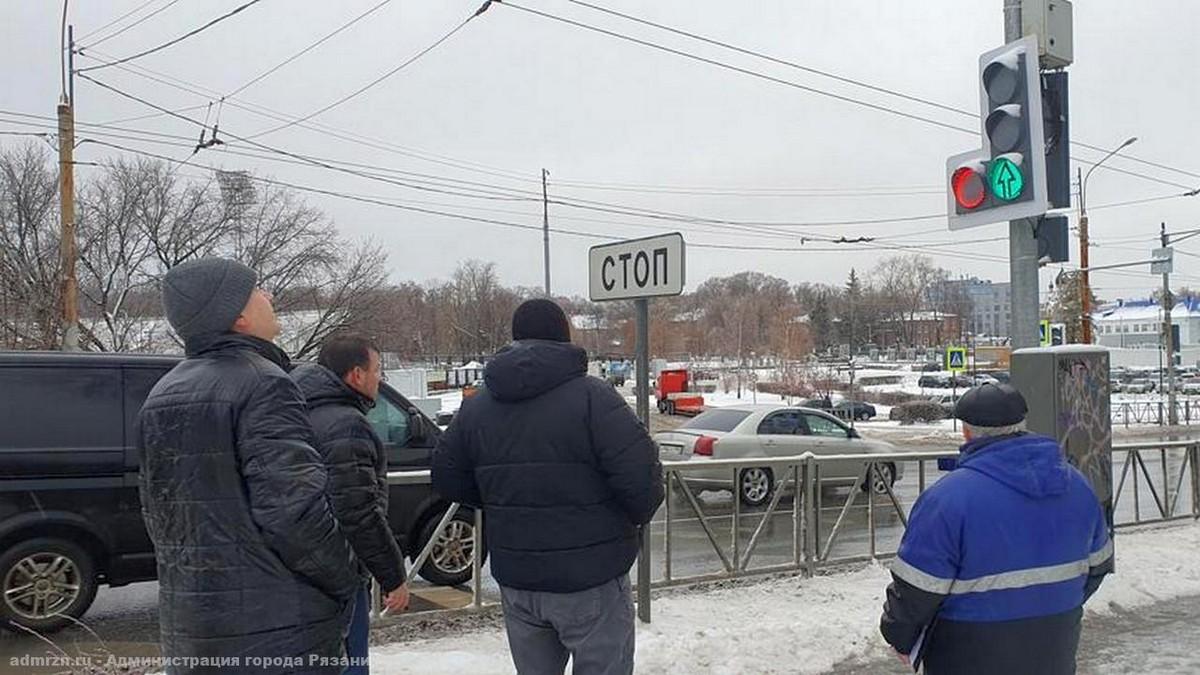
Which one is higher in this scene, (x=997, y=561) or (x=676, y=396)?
(x=997, y=561)

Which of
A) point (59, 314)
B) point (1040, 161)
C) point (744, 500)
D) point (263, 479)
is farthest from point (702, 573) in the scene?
point (59, 314)

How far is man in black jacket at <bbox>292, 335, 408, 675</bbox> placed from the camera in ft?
11.0

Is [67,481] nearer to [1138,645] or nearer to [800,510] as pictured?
[800,510]

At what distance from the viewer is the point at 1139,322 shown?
423 feet

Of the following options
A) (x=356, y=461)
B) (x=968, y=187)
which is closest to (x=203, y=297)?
(x=356, y=461)

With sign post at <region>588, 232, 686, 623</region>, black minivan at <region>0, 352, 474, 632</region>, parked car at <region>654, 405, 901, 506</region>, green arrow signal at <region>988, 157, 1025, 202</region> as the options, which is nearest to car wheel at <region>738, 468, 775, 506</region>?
Answer: sign post at <region>588, 232, 686, 623</region>

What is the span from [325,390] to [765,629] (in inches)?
131

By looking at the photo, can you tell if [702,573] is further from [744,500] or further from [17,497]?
[17,497]

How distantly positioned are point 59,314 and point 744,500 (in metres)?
16.5

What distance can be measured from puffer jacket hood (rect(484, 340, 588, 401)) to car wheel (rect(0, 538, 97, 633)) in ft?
15.1

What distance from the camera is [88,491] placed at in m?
6.71

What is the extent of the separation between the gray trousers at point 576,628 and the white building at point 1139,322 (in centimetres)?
12636

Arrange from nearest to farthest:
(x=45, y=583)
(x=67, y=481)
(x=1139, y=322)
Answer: (x=45, y=583) < (x=67, y=481) < (x=1139, y=322)

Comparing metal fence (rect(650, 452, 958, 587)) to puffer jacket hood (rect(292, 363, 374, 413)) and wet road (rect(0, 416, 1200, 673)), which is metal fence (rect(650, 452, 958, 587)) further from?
puffer jacket hood (rect(292, 363, 374, 413))
